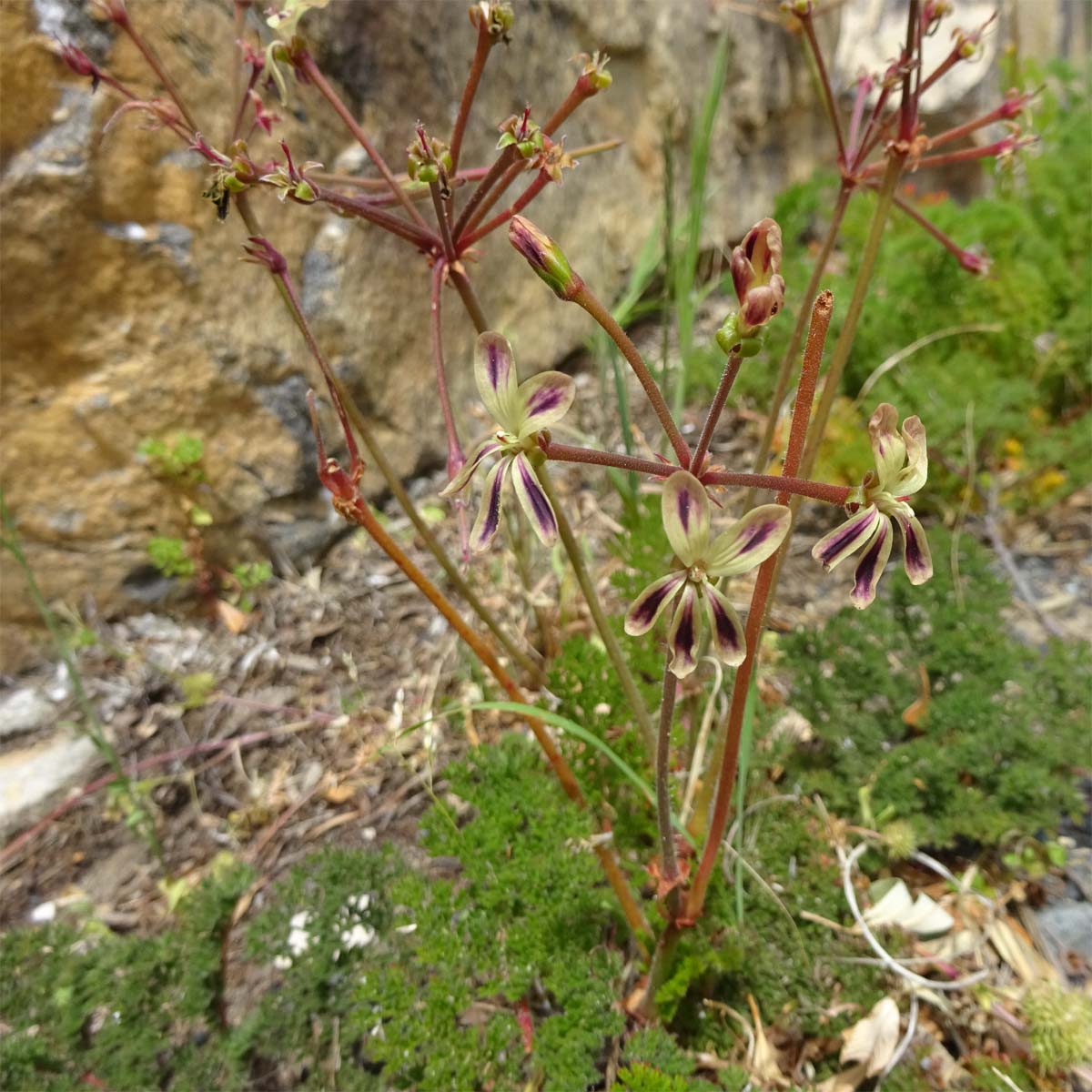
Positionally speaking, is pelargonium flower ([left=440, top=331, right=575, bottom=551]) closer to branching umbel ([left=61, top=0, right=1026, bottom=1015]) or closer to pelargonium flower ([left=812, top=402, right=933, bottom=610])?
branching umbel ([left=61, top=0, right=1026, bottom=1015])

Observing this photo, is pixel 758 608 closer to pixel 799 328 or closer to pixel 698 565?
pixel 698 565

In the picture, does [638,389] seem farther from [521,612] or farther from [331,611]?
[331,611]

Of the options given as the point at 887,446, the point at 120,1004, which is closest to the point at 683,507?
the point at 887,446

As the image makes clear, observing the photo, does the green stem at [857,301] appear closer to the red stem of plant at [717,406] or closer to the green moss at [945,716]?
the red stem of plant at [717,406]

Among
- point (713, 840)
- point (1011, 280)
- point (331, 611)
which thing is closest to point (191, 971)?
point (713, 840)

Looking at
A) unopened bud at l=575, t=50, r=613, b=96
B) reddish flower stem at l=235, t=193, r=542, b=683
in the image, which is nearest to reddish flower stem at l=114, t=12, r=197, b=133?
reddish flower stem at l=235, t=193, r=542, b=683

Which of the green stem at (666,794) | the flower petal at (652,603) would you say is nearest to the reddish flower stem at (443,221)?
the flower petal at (652,603)
